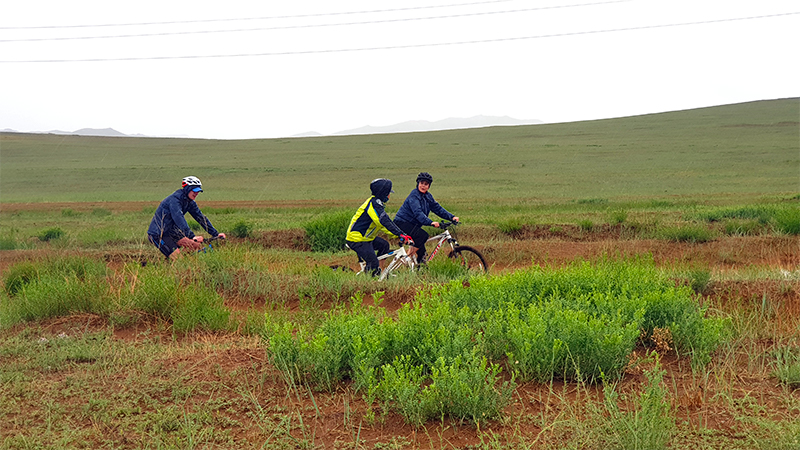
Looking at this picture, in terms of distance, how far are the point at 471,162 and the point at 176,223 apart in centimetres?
4222

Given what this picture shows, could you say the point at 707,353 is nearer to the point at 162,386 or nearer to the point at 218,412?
the point at 218,412

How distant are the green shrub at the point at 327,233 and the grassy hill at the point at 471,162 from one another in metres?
14.5

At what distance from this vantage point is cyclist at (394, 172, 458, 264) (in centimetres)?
995

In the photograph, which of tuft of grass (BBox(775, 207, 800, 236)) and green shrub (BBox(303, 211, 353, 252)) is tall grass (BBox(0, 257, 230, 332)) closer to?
green shrub (BBox(303, 211, 353, 252))

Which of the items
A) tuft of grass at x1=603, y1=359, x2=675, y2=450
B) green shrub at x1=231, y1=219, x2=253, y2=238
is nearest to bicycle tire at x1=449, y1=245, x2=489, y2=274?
tuft of grass at x1=603, y1=359, x2=675, y2=450

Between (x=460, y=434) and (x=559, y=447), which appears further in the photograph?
(x=460, y=434)

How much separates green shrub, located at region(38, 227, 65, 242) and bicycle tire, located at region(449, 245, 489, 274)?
1316 cm

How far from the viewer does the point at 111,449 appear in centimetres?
402

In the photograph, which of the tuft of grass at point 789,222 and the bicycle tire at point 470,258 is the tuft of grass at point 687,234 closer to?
the tuft of grass at point 789,222

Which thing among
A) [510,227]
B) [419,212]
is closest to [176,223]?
[419,212]

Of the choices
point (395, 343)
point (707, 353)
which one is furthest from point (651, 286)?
point (395, 343)

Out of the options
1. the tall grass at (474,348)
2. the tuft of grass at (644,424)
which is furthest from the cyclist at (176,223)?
the tuft of grass at (644,424)

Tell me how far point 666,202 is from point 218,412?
908 inches

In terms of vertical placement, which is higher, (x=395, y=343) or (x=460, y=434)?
(x=395, y=343)
